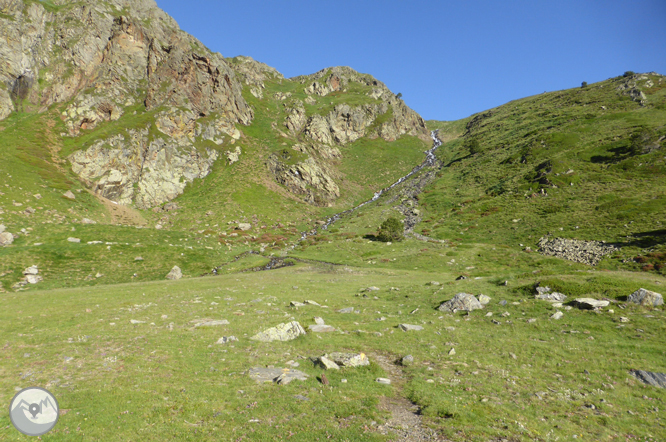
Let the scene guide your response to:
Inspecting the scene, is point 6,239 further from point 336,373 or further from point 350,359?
point 350,359

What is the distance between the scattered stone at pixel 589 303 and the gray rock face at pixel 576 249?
30.6m

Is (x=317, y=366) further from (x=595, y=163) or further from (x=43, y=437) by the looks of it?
(x=595, y=163)

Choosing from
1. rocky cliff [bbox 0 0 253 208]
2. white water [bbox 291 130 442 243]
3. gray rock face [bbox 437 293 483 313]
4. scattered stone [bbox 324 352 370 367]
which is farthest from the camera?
white water [bbox 291 130 442 243]

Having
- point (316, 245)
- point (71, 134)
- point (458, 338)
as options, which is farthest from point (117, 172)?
point (458, 338)

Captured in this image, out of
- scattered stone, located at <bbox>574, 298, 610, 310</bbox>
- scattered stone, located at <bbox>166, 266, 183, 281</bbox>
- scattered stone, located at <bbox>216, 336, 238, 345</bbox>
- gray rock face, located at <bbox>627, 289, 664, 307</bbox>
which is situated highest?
gray rock face, located at <bbox>627, 289, 664, 307</bbox>

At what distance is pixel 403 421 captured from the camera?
1038cm

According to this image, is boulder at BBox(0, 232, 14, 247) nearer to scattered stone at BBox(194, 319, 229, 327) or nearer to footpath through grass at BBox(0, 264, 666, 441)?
footpath through grass at BBox(0, 264, 666, 441)

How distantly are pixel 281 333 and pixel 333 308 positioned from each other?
9367 mm

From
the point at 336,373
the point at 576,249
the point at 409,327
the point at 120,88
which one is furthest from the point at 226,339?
the point at 120,88

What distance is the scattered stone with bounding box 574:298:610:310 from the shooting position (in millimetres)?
21584

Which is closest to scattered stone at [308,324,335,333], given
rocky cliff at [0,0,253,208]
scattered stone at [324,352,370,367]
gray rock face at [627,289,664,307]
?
scattered stone at [324,352,370,367]

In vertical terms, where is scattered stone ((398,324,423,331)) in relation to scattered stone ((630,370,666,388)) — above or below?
below

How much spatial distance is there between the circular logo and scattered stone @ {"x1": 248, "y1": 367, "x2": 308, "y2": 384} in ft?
25.3

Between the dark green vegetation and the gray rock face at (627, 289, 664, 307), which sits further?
the gray rock face at (627, 289, 664, 307)
